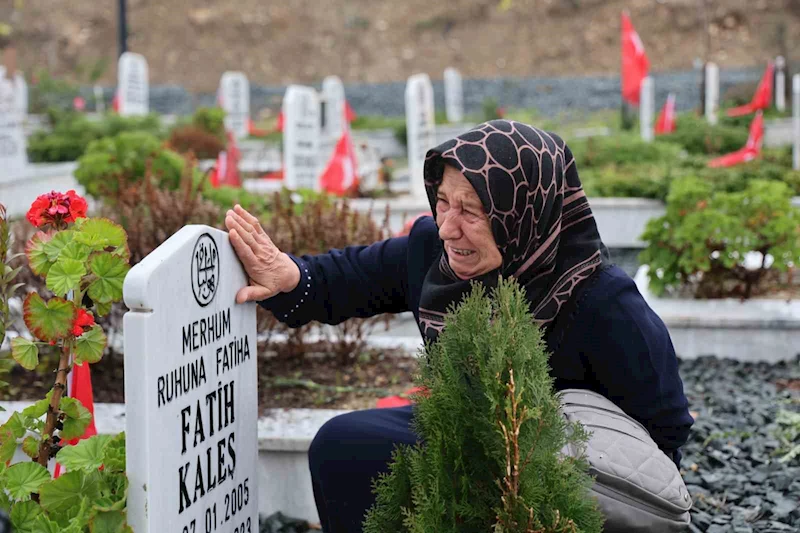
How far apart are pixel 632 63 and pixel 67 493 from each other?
1313 cm

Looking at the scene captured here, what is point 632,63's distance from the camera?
46.6 feet

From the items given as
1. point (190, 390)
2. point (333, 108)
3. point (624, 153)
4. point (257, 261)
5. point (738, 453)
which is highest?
point (333, 108)

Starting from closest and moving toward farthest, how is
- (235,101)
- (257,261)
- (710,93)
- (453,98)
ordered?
(257,261) < (235,101) < (710,93) < (453,98)

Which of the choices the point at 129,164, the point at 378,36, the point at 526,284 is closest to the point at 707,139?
the point at 129,164

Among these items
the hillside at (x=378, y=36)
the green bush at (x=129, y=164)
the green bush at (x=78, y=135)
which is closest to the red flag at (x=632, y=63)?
the green bush at (x=78, y=135)

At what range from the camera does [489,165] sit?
221 centimetres

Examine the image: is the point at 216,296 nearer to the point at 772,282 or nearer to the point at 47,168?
the point at 772,282

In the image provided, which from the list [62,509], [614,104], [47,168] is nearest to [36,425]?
[62,509]

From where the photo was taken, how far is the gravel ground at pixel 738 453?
122 inches

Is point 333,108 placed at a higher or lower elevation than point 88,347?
higher

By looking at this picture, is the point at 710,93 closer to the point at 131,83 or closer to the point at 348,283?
the point at 131,83

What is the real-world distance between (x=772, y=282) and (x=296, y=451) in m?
3.67

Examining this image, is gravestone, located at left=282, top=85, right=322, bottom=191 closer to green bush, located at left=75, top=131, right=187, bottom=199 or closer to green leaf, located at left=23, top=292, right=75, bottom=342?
green bush, located at left=75, top=131, right=187, bottom=199

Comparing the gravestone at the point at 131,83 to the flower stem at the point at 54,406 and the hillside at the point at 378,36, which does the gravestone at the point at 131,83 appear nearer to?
the flower stem at the point at 54,406
